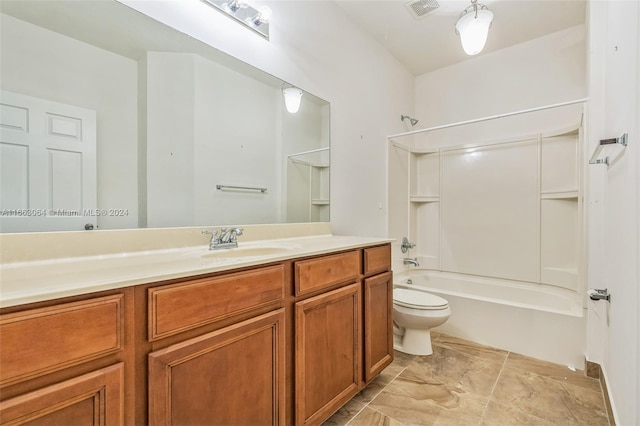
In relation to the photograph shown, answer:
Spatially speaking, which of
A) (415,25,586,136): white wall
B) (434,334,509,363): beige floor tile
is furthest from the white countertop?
(415,25,586,136): white wall

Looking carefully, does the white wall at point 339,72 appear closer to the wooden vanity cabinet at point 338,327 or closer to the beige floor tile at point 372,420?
the wooden vanity cabinet at point 338,327

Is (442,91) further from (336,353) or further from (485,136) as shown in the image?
(336,353)

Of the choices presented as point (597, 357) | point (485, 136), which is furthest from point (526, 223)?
point (597, 357)

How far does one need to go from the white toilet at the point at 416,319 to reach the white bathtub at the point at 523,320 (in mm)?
399

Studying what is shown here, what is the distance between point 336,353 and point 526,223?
2443 mm

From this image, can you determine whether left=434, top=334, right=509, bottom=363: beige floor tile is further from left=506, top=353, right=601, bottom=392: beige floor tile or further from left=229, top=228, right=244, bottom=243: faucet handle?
left=229, top=228, right=244, bottom=243: faucet handle

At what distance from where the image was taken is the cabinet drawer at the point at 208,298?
2.57 feet

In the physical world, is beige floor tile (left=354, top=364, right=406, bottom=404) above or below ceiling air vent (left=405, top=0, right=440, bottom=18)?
below

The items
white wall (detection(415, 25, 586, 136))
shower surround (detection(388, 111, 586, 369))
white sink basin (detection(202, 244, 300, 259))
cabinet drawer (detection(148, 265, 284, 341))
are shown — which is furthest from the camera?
white wall (detection(415, 25, 586, 136))

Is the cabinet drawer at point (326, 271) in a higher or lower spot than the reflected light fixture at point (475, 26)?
lower

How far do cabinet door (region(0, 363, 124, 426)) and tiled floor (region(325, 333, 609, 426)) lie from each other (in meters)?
1.14

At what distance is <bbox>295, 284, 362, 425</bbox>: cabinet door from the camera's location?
121cm

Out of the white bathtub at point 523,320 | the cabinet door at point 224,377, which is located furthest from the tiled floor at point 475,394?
the cabinet door at point 224,377

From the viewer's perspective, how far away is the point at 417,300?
2.24 m
